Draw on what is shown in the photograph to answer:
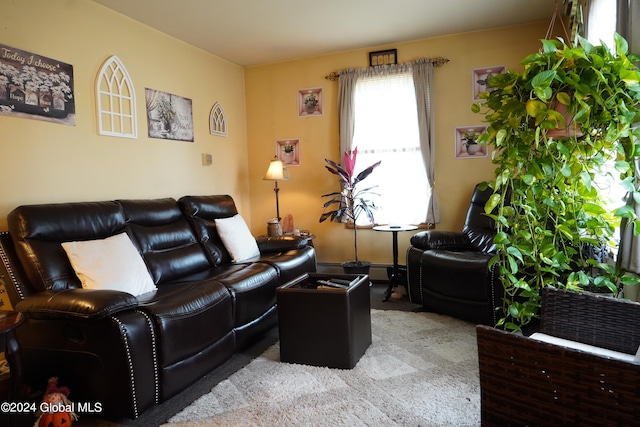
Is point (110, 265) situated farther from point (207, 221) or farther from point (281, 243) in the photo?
point (281, 243)

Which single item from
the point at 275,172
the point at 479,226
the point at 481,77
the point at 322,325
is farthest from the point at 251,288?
the point at 481,77

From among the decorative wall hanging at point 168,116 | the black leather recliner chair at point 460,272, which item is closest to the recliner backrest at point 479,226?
the black leather recliner chair at point 460,272

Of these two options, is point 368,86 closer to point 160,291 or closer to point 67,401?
point 160,291

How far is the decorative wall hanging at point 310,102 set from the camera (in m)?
4.50

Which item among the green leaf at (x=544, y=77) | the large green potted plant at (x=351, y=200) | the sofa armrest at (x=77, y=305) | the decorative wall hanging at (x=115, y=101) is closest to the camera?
the green leaf at (x=544, y=77)

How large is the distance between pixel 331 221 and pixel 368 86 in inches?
59.7

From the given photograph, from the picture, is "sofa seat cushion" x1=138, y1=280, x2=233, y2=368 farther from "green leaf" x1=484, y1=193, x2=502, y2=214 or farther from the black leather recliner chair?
the black leather recliner chair

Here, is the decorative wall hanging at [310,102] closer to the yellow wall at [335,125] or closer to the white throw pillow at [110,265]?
the yellow wall at [335,125]

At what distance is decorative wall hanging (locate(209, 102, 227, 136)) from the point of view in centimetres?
427

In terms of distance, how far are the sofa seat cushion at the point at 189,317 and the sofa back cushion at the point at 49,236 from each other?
0.47 metres

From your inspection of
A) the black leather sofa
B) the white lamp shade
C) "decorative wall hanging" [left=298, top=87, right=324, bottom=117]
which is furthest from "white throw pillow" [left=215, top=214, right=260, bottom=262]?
"decorative wall hanging" [left=298, top=87, right=324, bottom=117]

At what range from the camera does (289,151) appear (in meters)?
4.67

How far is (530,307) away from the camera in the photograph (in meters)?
1.76

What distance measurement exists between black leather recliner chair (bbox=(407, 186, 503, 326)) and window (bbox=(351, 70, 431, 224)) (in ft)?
2.09
